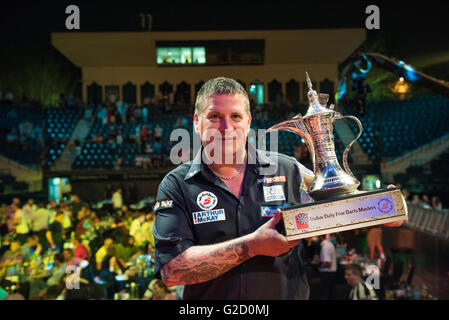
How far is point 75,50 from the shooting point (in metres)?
12.5

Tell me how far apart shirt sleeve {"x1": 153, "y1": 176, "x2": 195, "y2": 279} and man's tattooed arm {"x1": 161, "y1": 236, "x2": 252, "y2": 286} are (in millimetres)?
25

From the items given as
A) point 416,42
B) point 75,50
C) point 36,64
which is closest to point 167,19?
point 416,42

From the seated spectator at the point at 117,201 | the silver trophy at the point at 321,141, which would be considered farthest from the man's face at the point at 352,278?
the seated spectator at the point at 117,201

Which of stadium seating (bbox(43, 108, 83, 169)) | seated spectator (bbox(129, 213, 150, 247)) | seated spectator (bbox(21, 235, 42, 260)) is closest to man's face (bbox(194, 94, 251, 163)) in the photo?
seated spectator (bbox(129, 213, 150, 247))

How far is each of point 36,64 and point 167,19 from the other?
9193 millimetres

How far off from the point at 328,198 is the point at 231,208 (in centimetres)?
34

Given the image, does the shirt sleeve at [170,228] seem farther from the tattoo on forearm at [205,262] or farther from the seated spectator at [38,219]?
the seated spectator at [38,219]

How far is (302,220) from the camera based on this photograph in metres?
1.15

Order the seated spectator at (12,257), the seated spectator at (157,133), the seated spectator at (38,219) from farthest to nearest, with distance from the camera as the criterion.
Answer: the seated spectator at (38,219)
the seated spectator at (157,133)
the seated spectator at (12,257)

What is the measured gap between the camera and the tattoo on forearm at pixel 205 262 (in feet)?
3.91

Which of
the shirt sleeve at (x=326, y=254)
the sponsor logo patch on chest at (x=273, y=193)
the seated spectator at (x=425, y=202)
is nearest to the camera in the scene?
the sponsor logo patch on chest at (x=273, y=193)

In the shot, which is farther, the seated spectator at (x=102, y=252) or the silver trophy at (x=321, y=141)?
the seated spectator at (x=102, y=252)

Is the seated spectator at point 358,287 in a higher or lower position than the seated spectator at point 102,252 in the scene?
lower

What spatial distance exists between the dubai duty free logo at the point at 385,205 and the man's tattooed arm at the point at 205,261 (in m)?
0.45
